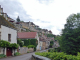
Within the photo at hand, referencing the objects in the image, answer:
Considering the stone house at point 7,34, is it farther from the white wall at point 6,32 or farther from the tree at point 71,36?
the tree at point 71,36

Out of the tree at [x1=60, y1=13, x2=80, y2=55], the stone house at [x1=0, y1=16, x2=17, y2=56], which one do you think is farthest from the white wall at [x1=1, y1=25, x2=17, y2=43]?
the tree at [x1=60, y1=13, x2=80, y2=55]

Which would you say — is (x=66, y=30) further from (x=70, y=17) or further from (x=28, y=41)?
(x=28, y=41)

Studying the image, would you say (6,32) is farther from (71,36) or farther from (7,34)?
(71,36)

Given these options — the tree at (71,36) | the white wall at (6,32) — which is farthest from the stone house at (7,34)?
the tree at (71,36)

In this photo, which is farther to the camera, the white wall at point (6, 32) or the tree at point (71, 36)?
the tree at point (71, 36)

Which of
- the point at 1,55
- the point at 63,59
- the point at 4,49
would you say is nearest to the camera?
the point at 63,59

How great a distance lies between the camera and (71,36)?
34.3 meters

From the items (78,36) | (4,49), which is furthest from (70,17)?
(4,49)

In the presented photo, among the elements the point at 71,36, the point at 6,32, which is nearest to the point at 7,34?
the point at 6,32

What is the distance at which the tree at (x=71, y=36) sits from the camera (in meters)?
32.9

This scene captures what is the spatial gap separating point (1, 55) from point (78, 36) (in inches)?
844

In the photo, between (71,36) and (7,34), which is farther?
(71,36)

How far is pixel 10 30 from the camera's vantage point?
986 inches

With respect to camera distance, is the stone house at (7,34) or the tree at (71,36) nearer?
the stone house at (7,34)
